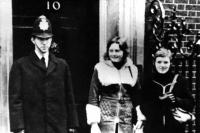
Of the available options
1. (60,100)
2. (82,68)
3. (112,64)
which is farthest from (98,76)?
(82,68)

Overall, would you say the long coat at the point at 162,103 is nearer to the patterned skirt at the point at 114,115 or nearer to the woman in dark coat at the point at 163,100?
the woman in dark coat at the point at 163,100

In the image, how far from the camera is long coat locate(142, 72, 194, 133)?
471cm

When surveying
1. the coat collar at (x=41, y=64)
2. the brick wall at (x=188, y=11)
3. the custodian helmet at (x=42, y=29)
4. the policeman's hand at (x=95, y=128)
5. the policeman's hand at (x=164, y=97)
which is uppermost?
the brick wall at (x=188, y=11)

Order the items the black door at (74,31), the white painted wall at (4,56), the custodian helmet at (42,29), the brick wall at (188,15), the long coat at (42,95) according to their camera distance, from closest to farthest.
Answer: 1. the long coat at (42,95)
2. the custodian helmet at (42,29)
3. the white painted wall at (4,56)
4. the black door at (74,31)
5. the brick wall at (188,15)

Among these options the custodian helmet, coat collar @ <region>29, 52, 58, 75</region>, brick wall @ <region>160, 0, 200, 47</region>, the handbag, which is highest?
brick wall @ <region>160, 0, 200, 47</region>

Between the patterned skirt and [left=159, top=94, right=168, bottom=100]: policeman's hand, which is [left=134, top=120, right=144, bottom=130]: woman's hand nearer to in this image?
the patterned skirt

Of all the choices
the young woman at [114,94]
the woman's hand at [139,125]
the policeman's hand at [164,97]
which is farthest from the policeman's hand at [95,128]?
the policeman's hand at [164,97]

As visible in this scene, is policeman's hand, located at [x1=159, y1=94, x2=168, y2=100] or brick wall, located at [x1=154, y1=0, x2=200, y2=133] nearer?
policeman's hand, located at [x1=159, y1=94, x2=168, y2=100]

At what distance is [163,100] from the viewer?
473cm

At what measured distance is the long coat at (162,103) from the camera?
471cm

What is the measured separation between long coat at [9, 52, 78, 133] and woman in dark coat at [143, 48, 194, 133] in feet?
2.89

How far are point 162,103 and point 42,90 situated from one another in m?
1.41

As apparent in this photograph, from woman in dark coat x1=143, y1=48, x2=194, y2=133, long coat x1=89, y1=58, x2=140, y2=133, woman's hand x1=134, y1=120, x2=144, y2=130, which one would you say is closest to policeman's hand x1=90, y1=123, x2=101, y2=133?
long coat x1=89, y1=58, x2=140, y2=133

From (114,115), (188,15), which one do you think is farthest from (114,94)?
(188,15)
